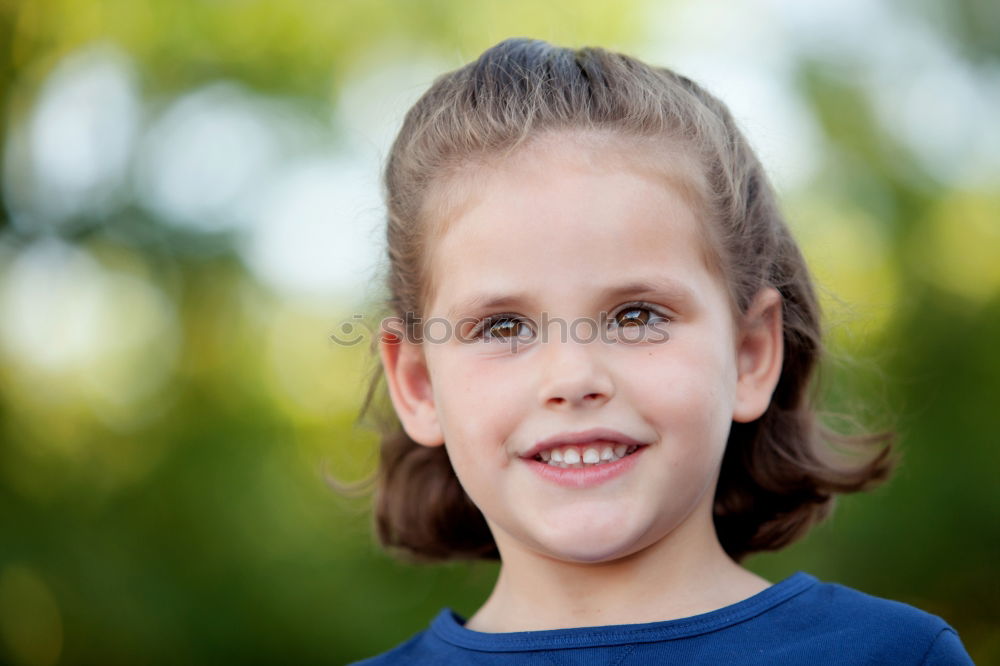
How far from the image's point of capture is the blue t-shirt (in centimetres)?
181

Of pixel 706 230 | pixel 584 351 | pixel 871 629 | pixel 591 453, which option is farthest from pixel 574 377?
pixel 871 629

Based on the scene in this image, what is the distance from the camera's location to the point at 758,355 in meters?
2.11

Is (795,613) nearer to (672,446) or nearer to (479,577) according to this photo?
(672,446)

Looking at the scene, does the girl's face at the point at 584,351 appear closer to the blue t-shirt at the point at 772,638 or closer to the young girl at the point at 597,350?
the young girl at the point at 597,350

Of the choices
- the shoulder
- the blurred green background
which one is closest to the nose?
the shoulder

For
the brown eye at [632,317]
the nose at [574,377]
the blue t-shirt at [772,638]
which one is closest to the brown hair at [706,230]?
the brown eye at [632,317]

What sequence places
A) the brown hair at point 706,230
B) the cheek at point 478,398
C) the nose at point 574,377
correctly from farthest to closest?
the brown hair at point 706,230
the cheek at point 478,398
the nose at point 574,377

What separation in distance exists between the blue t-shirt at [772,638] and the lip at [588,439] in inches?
13.6

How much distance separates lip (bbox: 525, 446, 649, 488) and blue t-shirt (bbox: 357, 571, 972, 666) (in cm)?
28

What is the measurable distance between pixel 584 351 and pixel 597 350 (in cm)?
3

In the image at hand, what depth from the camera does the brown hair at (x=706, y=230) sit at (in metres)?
2.05

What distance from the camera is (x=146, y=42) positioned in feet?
15.9

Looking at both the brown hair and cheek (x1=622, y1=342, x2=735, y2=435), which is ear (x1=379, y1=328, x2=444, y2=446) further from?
cheek (x1=622, y1=342, x2=735, y2=435)

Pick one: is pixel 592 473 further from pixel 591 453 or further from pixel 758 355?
pixel 758 355
